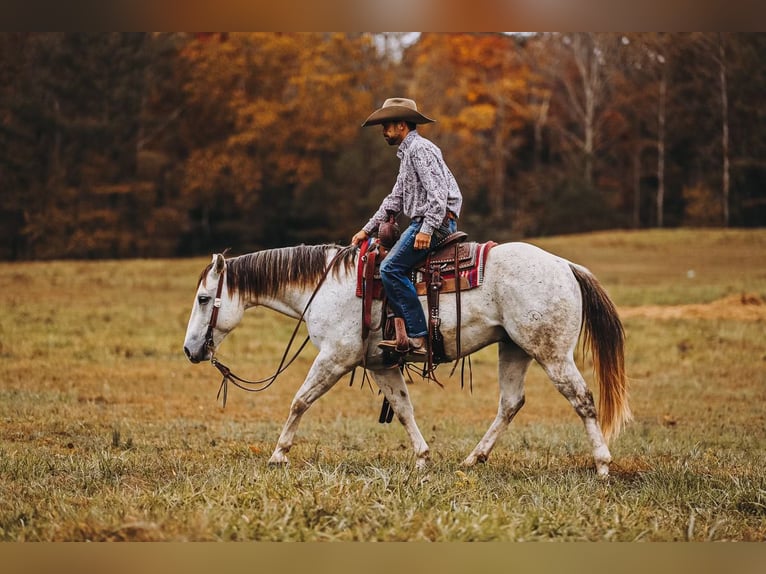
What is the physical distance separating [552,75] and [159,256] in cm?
1830

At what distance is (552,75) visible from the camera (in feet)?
120

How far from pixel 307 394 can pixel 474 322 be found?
153 cm

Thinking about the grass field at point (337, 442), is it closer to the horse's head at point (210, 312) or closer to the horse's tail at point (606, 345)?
the horse's tail at point (606, 345)

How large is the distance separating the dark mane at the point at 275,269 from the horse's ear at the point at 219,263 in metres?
0.07

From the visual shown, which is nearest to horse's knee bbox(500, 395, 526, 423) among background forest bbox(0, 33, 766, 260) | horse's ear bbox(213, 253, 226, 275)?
horse's ear bbox(213, 253, 226, 275)

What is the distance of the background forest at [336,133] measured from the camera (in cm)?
2667

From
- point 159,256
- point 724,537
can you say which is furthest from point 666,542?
point 159,256

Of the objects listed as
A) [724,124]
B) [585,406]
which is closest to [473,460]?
[585,406]

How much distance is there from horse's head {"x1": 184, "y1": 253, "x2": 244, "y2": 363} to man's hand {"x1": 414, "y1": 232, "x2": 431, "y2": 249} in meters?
1.78

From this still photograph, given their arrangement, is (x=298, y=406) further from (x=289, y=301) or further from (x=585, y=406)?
(x=585, y=406)

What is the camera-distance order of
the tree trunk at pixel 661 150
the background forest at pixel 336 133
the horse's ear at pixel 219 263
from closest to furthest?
the horse's ear at pixel 219 263, the background forest at pixel 336 133, the tree trunk at pixel 661 150

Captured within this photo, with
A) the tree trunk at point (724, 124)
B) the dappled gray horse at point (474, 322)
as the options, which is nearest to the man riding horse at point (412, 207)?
the dappled gray horse at point (474, 322)

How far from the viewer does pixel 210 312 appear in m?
7.60
